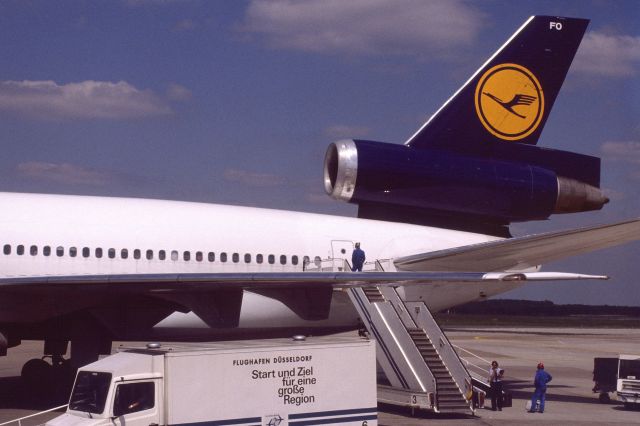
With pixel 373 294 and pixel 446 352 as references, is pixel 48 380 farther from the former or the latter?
pixel 446 352

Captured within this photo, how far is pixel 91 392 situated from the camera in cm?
1323

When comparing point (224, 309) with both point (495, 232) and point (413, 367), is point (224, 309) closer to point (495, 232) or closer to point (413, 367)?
point (413, 367)

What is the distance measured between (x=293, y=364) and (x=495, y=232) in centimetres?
1129

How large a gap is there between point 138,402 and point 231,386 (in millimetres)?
1467

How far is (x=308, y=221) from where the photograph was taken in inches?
916

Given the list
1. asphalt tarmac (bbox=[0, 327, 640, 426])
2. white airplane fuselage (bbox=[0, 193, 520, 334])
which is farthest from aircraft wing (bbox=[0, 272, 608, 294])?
asphalt tarmac (bbox=[0, 327, 640, 426])

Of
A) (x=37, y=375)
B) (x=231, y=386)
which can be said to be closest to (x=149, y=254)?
(x=37, y=375)

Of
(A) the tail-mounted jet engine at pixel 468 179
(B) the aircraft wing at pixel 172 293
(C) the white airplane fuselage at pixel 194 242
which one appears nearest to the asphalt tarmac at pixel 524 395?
(B) the aircraft wing at pixel 172 293

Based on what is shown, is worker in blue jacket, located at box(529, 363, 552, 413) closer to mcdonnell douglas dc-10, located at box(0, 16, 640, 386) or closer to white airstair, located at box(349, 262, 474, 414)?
white airstair, located at box(349, 262, 474, 414)

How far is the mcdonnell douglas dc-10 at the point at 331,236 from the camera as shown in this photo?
19500 millimetres

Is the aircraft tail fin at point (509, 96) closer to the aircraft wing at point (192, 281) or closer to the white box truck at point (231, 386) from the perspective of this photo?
the aircraft wing at point (192, 281)

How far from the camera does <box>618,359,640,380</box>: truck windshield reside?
72.2 feet

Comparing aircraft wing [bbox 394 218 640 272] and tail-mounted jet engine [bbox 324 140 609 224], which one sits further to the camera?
tail-mounted jet engine [bbox 324 140 609 224]

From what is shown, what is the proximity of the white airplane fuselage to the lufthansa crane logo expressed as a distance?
3137mm
